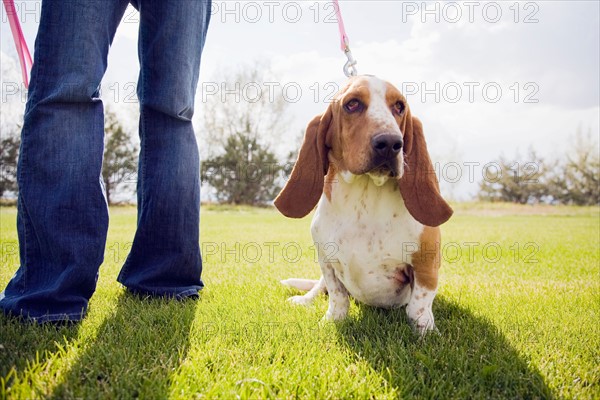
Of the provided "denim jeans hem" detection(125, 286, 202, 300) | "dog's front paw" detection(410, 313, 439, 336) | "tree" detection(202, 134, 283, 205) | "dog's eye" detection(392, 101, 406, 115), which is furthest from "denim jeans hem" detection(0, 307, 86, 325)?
"tree" detection(202, 134, 283, 205)

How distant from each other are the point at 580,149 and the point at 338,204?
143ft

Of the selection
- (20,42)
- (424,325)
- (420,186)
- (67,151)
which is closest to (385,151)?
(420,186)

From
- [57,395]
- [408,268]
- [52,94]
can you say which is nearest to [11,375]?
[57,395]

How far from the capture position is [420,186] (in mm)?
2354

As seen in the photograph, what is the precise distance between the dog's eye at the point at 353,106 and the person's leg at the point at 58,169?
132 cm

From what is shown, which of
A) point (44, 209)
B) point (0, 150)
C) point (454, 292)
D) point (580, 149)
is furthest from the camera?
point (580, 149)

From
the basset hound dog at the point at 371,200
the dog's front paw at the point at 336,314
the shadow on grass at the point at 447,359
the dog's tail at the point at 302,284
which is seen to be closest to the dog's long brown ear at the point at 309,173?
the basset hound dog at the point at 371,200

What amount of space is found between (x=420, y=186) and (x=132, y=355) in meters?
1.61

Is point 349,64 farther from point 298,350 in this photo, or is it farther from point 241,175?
point 241,175

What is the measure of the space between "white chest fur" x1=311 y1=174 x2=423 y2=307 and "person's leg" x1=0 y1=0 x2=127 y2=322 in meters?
1.27

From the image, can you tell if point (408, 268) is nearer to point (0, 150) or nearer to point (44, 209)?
point (44, 209)

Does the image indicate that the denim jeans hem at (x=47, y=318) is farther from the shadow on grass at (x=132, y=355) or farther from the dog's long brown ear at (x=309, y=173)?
the dog's long brown ear at (x=309, y=173)

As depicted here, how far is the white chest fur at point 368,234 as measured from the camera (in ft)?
7.73

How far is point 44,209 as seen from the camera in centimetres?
213
